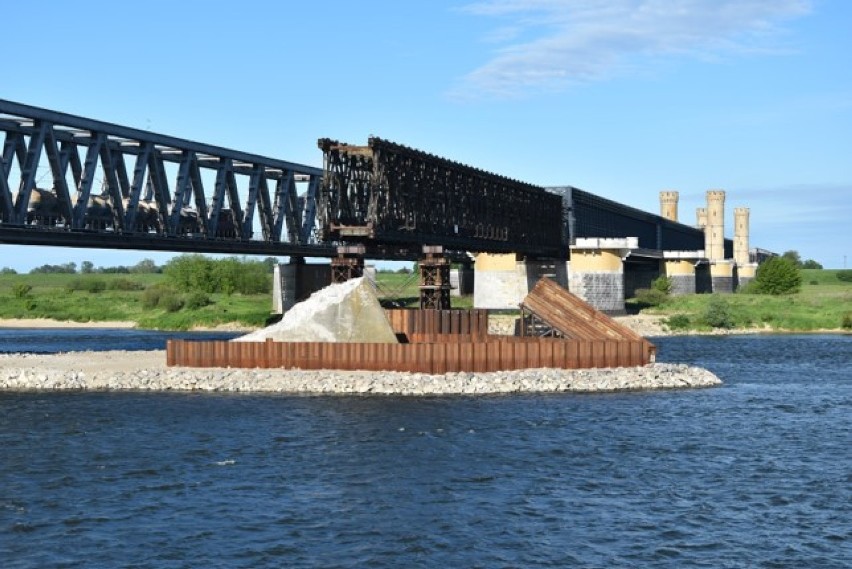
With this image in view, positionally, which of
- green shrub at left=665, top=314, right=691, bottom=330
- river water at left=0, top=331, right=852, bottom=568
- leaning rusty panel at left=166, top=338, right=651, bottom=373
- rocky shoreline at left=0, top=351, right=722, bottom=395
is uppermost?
green shrub at left=665, top=314, right=691, bottom=330

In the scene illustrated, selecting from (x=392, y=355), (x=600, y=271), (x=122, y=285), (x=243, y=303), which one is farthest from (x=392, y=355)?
(x=122, y=285)

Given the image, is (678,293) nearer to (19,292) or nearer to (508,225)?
(508,225)

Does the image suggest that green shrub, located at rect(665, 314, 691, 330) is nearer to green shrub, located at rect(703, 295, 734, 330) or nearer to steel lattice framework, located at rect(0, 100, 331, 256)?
green shrub, located at rect(703, 295, 734, 330)

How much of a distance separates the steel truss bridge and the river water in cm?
1693

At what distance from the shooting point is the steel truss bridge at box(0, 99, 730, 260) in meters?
59.4

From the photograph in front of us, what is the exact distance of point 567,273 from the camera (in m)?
117

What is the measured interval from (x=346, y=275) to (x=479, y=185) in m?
32.6

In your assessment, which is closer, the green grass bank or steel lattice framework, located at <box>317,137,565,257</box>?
steel lattice framework, located at <box>317,137,565,257</box>

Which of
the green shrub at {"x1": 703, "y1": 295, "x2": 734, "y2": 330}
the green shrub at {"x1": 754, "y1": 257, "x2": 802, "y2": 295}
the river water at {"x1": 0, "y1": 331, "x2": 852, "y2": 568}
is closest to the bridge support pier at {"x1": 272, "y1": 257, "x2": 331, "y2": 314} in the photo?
the green shrub at {"x1": 703, "y1": 295, "x2": 734, "y2": 330}

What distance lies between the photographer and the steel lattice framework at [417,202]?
70.2 m

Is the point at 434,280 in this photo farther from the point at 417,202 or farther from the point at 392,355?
the point at 392,355

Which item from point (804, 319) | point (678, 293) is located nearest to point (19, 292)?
point (678, 293)

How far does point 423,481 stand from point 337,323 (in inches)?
1002

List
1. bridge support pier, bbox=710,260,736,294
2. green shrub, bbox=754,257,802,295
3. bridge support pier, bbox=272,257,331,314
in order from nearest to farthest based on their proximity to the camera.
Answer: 1. bridge support pier, bbox=272,257,331,314
2. green shrub, bbox=754,257,802,295
3. bridge support pier, bbox=710,260,736,294
